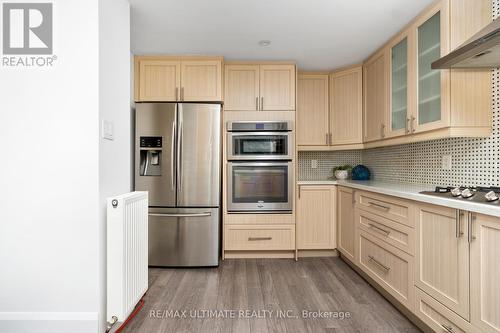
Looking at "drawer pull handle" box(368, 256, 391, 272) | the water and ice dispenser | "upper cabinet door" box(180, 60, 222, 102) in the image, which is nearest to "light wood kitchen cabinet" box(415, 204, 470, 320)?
"drawer pull handle" box(368, 256, 391, 272)

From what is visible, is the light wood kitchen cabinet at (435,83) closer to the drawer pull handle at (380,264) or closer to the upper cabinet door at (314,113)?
the upper cabinet door at (314,113)

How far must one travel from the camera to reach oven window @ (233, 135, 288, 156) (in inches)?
123

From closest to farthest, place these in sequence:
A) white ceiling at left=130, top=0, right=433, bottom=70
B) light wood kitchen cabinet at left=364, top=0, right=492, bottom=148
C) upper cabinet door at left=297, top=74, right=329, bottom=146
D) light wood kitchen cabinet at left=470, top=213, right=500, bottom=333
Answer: light wood kitchen cabinet at left=470, top=213, right=500, bottom=333 < light wood kitchen cabinet at left=364, top=0, right=492, bottom=148 < white ceiling at left=130, top=0, right=433, bottom=70 < upper cabinet door at left=297, top=74, right=329, bottom=146

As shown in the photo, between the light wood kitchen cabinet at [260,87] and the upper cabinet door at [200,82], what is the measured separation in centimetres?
18

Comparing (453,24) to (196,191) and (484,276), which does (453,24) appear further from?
(196,191)

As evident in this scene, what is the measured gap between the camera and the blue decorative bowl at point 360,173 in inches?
135

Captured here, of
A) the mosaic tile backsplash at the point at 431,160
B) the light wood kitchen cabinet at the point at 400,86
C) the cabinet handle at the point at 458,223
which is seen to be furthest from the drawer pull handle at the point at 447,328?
the light wood kitchen cabinet at the point at 400,86

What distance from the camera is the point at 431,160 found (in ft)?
8.02

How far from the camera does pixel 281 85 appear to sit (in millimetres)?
3201

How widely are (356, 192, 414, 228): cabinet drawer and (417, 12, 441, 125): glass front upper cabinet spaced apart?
0.68 meters

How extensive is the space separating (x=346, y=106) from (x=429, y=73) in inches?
51.7

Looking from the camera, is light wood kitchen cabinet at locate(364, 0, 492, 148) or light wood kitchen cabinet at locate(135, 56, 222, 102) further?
light wood kitchen cabinet at locate(135, 56, 222, 102)

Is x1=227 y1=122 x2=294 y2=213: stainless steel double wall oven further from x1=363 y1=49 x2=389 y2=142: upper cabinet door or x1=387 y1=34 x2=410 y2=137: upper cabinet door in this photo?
x1=387 y1=34 x2=410 y2=137: upper cabinet door

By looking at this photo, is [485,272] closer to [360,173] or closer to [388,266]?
[388,266]
